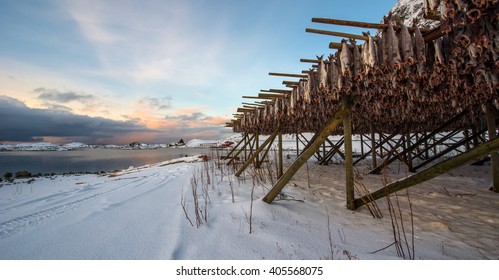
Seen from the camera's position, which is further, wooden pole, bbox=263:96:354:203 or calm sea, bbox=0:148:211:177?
calm sea, bbox=0:148:211:177

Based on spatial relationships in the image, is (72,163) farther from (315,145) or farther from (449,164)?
(449,164)

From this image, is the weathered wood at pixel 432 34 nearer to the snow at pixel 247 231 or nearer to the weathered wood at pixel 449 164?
the weathered wood at pixel 449 164

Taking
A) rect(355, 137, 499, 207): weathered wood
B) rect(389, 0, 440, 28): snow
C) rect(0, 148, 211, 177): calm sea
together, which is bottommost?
rect(0, 148, 211, 177): calm sea

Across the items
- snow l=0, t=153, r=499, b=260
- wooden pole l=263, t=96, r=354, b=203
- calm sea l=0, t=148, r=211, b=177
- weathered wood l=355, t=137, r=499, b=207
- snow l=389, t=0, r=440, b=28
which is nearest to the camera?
snow l=0, t=153, r=499, b=260

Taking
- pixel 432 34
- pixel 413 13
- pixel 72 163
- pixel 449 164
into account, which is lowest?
pixel 72 163

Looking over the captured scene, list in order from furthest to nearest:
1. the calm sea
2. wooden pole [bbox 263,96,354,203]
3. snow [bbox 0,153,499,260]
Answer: the calm sea < wooden pole [bbox 263,96,354,203] < snow [bbox 0,153,499,260]

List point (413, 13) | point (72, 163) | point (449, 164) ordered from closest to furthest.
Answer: point (449, 164), point (413, 13), point (72, 163)

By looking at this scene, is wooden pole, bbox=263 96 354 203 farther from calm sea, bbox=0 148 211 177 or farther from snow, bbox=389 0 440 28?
calm sea, bbox=0 148 211 177

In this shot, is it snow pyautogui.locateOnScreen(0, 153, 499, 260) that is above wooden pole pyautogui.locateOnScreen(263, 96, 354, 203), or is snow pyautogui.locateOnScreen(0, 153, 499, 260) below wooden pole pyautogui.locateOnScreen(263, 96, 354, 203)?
below

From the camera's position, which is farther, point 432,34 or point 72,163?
point 72,163

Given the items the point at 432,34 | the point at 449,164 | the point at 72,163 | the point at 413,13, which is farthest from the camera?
the point at 72,163

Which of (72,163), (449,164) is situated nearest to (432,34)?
(449,164)

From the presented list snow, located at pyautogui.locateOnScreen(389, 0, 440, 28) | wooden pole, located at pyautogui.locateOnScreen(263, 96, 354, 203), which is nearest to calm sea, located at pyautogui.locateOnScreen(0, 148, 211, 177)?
wooden pole, located at pyautogui.locateOnScreen(263, 96, 354, 203)

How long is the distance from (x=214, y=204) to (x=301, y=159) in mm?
2255
